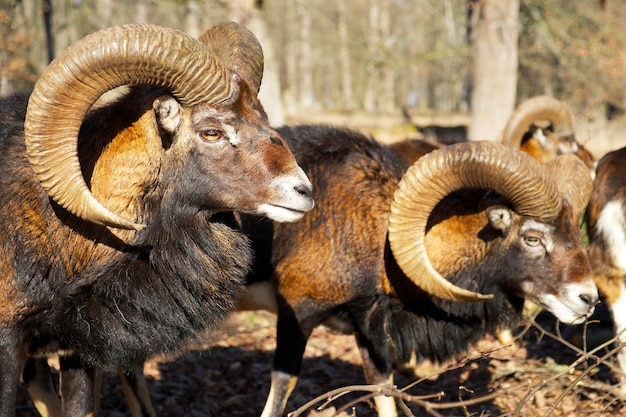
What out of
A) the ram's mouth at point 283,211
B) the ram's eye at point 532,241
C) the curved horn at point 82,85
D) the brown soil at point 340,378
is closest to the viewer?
the curved horn at point 82,85

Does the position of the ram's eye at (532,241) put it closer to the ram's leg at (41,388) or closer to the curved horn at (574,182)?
the curved horn at (574,182)

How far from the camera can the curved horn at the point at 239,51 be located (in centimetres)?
519

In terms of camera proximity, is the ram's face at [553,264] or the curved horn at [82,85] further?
the ram's face at [553,264]

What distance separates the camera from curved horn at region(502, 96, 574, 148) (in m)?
10.1

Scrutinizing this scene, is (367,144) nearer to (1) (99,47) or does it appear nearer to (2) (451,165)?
(2) (451,165)

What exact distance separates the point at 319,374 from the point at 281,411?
7.01 ft

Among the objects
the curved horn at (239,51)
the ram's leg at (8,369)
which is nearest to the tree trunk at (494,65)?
the curved horn at (239,51)

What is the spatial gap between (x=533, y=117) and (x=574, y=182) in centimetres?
437

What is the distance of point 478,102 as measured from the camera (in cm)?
1341

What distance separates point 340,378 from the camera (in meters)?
7.98

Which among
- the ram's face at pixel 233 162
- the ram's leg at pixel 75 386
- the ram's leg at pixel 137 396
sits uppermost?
the ram's face at pixel 233 162

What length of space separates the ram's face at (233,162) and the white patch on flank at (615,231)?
3385 millimetres

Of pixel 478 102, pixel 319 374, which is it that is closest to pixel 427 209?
pixel 319 374

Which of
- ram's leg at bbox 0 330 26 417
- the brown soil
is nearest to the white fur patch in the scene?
the brown soil
